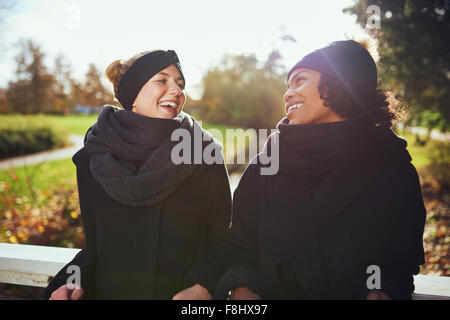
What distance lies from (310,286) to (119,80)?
59.0 inches

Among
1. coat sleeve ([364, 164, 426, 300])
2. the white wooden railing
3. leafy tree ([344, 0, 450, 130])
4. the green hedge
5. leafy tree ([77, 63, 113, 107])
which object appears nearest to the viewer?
coat sleeve ([364, 164, 426, 300])

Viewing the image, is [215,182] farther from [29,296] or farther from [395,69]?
[395,69]

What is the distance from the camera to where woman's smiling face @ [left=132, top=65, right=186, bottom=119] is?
173 cm

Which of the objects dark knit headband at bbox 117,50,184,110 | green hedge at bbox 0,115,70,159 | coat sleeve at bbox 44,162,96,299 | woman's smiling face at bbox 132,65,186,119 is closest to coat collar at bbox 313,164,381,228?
woman's smiling face at bbox 132,65,186,119

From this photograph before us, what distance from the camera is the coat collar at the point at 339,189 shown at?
59.3 inches

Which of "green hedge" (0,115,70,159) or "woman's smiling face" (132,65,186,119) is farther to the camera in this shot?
"green hedge" (0,115,70,159)

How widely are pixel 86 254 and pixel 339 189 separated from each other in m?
1.40

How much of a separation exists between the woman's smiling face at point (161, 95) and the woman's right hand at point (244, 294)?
3.22 feet

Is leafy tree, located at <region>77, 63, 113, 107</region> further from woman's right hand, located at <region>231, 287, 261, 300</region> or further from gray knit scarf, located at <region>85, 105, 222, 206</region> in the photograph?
woman's right hand, located at <region>231, 287, 261, 300</region>

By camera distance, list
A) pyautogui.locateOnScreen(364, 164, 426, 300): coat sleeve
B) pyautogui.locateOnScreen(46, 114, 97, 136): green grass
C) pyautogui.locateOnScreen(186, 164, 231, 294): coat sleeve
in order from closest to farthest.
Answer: pyautogui.locateOnScreen(364, 164, 426, 300): coat sleeve < pyautogui.locateOnScreen(186, 164, 231, 294): coat sleeve < pyautogui.locateOnScreen(46, 114, 97, 136): green grass

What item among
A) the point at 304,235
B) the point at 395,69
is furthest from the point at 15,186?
the point at 395,69

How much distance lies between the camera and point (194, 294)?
1.56 m

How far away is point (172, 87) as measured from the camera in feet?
5.74

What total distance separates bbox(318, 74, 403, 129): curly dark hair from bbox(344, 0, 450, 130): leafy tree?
81.2 inches
